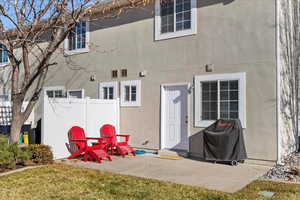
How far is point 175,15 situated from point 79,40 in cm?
491

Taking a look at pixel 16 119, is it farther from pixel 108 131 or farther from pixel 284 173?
pixel 284 173

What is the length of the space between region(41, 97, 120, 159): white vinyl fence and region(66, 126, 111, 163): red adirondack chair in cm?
18

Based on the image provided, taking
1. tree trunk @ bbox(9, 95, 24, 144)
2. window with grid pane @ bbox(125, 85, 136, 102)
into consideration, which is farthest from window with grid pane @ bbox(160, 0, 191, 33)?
tree trunk @ bbox(9, 95, 24, 144)

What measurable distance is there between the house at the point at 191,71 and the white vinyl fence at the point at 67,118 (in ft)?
1.21

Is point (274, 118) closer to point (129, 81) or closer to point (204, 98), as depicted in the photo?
point (204, 98)

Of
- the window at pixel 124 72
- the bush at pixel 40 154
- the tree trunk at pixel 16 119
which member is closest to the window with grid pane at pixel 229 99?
the window at pixel 124 72

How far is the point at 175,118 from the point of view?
953cm

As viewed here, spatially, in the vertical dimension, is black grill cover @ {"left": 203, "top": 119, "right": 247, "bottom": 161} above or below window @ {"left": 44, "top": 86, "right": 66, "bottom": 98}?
below

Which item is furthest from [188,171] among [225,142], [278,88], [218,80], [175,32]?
[175,32]

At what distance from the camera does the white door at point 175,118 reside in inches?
366

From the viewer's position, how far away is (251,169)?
7348mm

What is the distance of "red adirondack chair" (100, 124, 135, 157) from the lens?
9022 mm

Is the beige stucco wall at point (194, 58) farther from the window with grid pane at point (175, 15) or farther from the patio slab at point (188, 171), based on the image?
the patio slab at point (188, 171)

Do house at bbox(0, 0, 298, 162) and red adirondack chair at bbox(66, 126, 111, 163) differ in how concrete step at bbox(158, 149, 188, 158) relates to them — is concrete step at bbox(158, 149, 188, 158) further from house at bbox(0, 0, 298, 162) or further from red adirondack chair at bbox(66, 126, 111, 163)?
red adirondack chair at bbox(66, 126, 111, 163)
